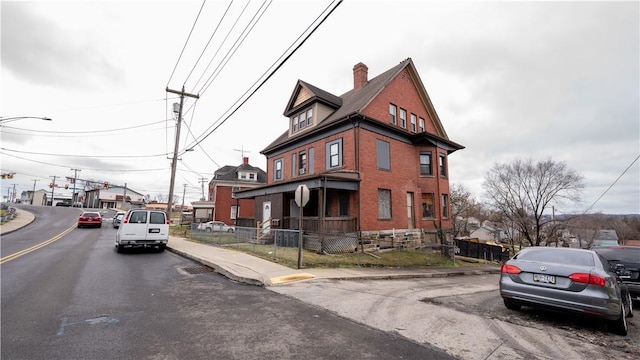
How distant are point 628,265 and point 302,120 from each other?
64.3 ft

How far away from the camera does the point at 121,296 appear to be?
6391 millimetres

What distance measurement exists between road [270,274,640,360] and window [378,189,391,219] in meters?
11.0

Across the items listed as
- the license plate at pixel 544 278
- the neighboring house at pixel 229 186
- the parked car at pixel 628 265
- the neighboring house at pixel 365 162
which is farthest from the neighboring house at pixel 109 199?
the parked car at pixel 628 265

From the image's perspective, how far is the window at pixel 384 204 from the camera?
18703 millimetres

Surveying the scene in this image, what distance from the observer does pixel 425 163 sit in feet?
74.2

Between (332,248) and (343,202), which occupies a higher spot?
(343,202)

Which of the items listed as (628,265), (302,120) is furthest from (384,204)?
(628,265)

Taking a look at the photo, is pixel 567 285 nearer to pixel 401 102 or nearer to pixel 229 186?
pixel 401 102

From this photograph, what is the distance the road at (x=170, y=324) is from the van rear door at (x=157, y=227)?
5.30 metres

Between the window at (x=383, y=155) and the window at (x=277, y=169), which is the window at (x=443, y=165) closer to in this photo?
the window at (x=383, y=155)

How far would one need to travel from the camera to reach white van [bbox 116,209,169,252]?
516 inches

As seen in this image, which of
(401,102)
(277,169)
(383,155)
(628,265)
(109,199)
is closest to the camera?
(628,265)

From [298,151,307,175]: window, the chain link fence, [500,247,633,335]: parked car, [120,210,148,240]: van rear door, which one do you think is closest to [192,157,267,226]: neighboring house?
[298,151,307,175]: window

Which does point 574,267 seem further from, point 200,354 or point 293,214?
point 293,214
